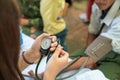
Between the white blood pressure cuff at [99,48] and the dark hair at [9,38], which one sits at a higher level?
the dark hair at [9,38]

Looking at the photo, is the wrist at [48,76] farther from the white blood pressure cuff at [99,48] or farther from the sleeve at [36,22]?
the sleeve at [36,22]

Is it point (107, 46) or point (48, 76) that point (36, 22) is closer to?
point (107, 46)

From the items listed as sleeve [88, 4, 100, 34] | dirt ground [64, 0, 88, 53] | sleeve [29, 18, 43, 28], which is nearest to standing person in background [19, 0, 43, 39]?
sleeve [29, 18, 43, 28]

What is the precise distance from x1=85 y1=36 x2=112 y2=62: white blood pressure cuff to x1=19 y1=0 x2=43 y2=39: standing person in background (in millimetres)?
522

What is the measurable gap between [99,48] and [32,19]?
0.66 metres

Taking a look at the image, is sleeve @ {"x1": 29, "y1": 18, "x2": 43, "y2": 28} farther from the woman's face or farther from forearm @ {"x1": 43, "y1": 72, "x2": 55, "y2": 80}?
forearm @ {"x1": 43, "y1": 72, "x2": 55, "y2": 80}

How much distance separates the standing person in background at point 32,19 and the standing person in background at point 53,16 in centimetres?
8

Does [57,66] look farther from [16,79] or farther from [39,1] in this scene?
[39,1]

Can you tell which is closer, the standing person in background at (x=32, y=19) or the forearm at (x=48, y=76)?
the forearm at (x=48, y=76)

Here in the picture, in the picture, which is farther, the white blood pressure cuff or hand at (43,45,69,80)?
the white blood pressure cuff

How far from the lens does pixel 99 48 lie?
4.50 feet

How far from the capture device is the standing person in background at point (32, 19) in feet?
5.82

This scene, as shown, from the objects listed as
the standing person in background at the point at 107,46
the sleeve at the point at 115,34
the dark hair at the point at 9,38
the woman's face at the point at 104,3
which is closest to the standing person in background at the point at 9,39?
the dark hair at the point at 9,38

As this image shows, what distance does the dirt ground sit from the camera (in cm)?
260
